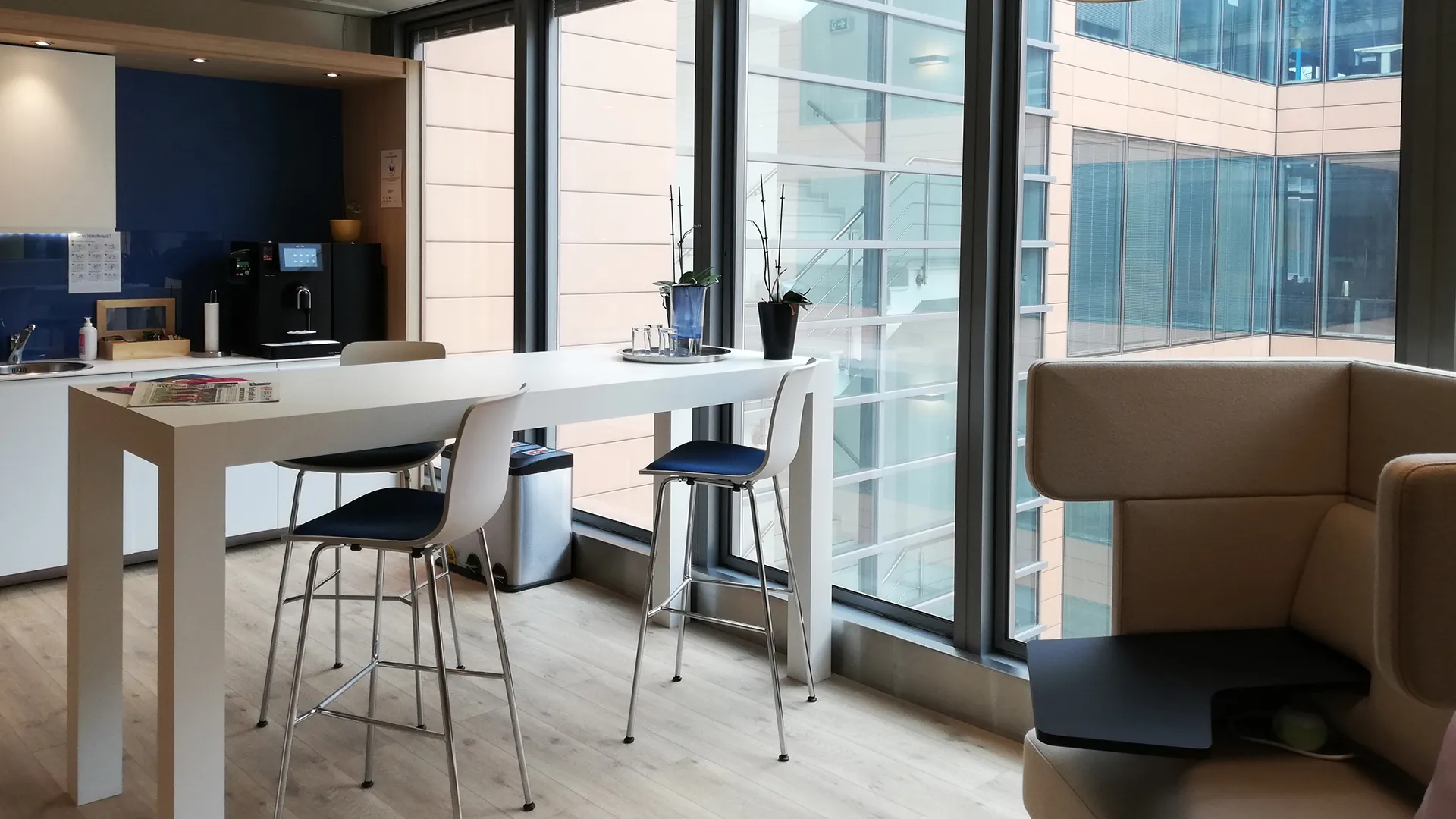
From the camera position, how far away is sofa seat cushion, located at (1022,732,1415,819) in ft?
5.90

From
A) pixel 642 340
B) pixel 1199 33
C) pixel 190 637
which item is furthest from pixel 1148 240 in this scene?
pixel 190 637

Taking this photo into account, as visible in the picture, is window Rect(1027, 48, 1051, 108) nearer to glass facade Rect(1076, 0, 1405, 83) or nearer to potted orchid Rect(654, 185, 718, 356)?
glass facade Rect(1076, 0, 1405, 83)

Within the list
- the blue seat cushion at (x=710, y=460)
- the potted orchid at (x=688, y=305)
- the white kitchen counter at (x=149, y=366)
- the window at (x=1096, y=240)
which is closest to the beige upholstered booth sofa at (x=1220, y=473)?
the window at (x=1096, y=240)

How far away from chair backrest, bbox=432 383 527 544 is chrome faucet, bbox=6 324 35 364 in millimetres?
3075

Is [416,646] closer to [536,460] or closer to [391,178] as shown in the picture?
[536,460]

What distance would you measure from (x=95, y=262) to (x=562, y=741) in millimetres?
3253

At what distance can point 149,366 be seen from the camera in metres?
4.75

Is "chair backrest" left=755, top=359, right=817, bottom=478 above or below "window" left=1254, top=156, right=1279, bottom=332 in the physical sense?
below

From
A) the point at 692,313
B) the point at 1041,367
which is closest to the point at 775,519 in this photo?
the point at 692,313

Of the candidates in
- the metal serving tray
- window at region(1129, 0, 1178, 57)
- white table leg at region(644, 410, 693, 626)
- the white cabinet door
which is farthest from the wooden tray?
window at region(1129, 0, 1178, 57)

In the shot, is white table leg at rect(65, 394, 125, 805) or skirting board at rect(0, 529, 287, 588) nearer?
white table leg at rect(65, 394, 125, 805)

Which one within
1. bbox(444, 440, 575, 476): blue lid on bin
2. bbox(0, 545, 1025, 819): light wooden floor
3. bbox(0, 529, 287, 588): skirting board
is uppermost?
bbox(444, 440, 575, 476): blue lid on bin

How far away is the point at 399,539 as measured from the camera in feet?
8.42

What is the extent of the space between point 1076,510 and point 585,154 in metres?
2.60
